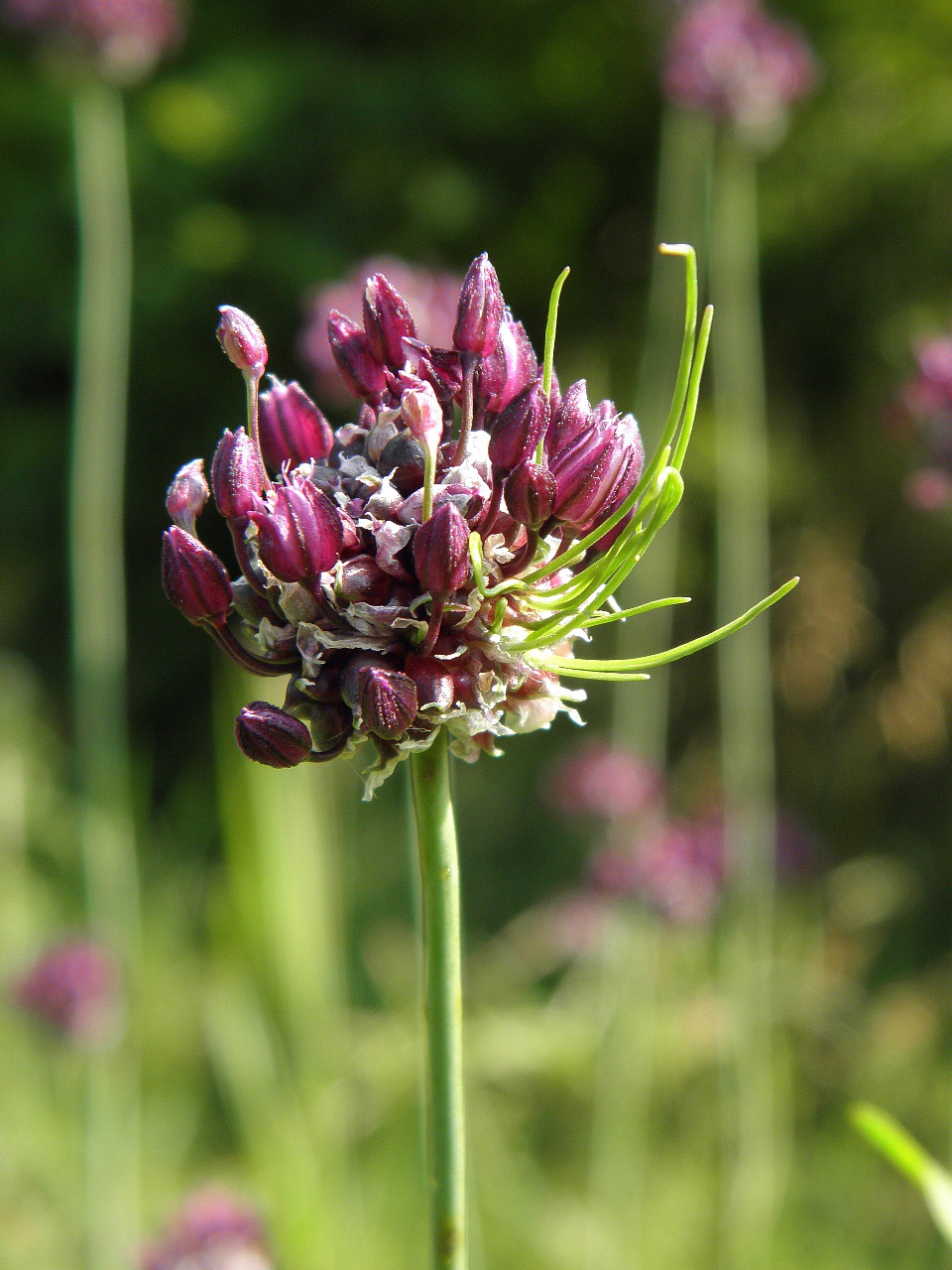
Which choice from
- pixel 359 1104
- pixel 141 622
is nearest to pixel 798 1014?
pixel 359 1104

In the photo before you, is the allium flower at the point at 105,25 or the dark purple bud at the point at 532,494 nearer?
the dark purple bud at the point at 532,494

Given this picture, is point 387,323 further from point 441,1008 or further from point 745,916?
point 745,916

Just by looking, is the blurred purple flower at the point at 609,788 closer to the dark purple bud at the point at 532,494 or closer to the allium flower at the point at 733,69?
the allium flower at the point at 733,69

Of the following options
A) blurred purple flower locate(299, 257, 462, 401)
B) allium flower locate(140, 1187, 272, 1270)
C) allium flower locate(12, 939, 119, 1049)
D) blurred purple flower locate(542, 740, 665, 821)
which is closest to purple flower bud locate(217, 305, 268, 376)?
allium flower locate(140, 1187, 272, 1270)

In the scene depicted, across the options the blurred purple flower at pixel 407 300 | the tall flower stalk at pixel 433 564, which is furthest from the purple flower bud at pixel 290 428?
the blurred purple flower at pixel 407 300

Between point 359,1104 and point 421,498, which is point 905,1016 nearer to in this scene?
point 359,1104

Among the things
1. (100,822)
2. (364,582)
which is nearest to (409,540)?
(364,582)
